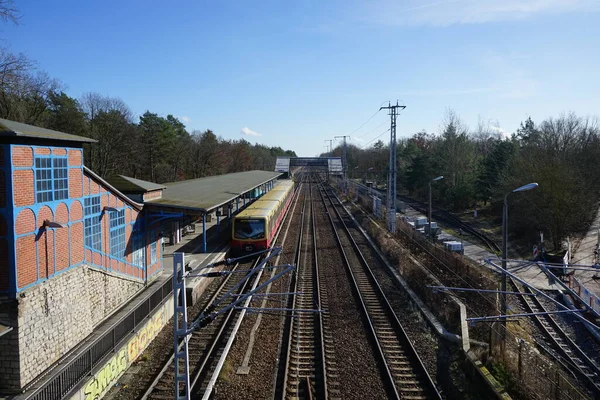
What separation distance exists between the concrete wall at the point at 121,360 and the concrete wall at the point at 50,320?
4.38 ft

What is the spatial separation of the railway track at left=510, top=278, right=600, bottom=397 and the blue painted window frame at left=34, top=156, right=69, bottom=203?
11641mm

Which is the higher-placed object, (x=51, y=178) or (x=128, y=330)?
(x=51, y=178)

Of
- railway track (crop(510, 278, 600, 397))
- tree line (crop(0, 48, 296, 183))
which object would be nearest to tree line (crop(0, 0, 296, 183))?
tree line (crop(0, 48, 296, 183))

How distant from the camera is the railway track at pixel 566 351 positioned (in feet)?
41.5

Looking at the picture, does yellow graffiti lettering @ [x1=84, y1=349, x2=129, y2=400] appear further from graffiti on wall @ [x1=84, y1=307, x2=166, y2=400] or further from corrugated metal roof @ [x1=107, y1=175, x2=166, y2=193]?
corrugated metal roof @ [x1=107, y1=175, x2=166, y2=193]

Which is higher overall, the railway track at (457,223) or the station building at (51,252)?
the station building at (51,252)

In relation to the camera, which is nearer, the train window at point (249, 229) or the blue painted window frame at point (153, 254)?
the blue painted window frame at point (153, 254)

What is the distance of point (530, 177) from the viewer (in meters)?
32.4

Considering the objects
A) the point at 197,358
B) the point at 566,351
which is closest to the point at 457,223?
the point at 566,351

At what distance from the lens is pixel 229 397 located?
9.72 m

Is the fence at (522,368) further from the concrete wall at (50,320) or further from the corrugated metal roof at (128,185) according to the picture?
the corrugated metal roof at (128,185)

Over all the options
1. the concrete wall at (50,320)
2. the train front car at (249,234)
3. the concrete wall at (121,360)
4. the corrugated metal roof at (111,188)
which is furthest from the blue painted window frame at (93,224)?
the train front car at (249,234)

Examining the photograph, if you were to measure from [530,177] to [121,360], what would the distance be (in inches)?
1199

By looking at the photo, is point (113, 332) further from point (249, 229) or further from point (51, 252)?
point (249, 229)
